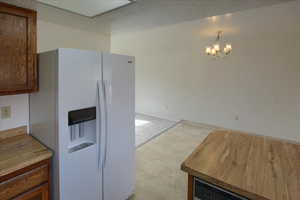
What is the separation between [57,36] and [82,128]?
1.43 m

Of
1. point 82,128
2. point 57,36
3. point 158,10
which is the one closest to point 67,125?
point 82,128

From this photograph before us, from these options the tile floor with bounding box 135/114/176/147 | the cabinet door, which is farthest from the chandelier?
the cabinet door

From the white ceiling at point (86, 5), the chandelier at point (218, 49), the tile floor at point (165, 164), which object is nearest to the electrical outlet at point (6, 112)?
the white ceiling at point (86, 5)

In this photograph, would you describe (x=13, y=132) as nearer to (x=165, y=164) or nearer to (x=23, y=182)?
(x=23, y=182)

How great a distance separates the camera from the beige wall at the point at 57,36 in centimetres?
167

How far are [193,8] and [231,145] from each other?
266cm

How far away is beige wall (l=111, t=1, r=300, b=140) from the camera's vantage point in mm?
3654

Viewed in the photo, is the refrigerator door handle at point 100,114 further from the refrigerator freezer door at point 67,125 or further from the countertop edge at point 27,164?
the countertop edge at point 27,164

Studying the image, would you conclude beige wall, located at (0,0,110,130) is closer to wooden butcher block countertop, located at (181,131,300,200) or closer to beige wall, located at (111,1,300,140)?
wooden butcher block countertop, located at (181,131,300,200)

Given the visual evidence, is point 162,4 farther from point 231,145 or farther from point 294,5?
point 294,5

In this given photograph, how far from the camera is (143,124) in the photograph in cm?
525

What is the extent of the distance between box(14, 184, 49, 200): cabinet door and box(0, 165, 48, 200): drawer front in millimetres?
34

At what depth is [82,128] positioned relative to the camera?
1639 mm

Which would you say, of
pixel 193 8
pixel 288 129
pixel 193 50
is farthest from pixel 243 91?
pixel 193 8
